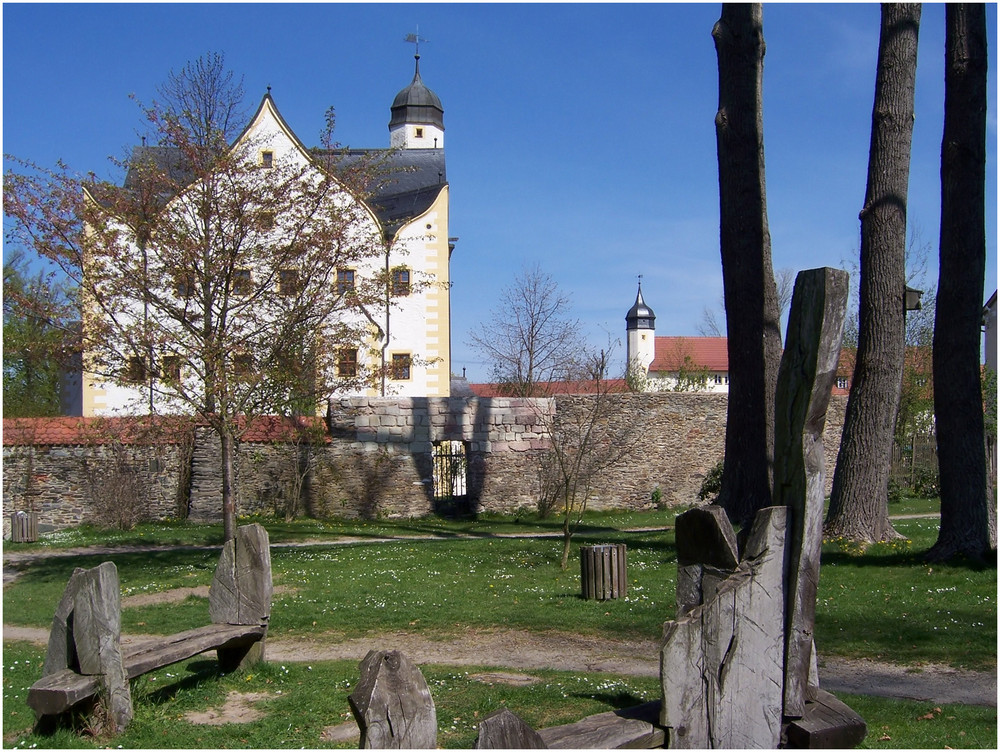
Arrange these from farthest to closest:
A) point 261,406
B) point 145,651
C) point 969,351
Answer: point 261,406 < point 969,351 < point 145,651

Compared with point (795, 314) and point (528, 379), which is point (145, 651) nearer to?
point (795, 314)

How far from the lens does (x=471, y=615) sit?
994 centimetres

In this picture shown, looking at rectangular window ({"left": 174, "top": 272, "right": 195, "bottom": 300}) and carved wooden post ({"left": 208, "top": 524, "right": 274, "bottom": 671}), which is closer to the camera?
carved wooden post ({"left": 208, "top": 524, "right": 274, "bottom": 671})

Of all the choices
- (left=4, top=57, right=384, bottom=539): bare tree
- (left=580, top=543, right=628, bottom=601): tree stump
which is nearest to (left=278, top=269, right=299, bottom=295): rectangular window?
(left=4, top=57, right=384, bottom=539): bare tree

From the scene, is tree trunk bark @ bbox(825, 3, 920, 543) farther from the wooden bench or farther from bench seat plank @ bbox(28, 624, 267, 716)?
the wooden bench

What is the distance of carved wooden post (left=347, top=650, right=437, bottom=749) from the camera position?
3.26 m

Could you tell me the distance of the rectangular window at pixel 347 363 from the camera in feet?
52.0

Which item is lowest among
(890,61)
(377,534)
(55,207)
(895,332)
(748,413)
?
(377,534)

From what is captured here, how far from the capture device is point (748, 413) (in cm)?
1371

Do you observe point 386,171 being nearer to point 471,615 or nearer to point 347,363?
point 347,363

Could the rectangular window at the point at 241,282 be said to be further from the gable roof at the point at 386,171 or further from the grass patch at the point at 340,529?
the grass patch at the point at 340,529

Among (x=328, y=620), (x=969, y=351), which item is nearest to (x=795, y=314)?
(x=328, y=620)

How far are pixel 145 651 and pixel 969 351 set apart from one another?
1009 centimetres

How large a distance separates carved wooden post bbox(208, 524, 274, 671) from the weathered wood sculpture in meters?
4.07
